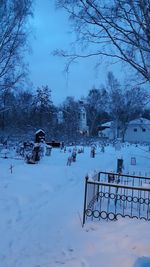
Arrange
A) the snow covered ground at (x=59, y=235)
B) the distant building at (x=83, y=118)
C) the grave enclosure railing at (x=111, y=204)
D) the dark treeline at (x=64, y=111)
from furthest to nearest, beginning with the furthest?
the distant building at (x=83, y=118) < the dark treeline at (x=64, y=111) < the grave enclosure railing at (x=111, y=204) < the snow covered ground at (x=59, y=235)

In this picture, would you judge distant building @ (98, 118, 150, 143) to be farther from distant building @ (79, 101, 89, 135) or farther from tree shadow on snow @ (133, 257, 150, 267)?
tree shadow on snow @ (133, 257, 150, 267)

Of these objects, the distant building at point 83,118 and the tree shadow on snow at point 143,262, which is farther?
the distant building at point 83,118

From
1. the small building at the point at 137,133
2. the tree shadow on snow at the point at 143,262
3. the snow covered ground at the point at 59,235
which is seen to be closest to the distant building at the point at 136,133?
the small building at the point at 137,133

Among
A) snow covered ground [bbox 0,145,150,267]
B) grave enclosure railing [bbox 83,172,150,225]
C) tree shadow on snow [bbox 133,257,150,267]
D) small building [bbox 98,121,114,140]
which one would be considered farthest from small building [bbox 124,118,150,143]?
tree shadow on snow [bbox 133,257,150,267]

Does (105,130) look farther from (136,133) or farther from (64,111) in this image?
(64,111)

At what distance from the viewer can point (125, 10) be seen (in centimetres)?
985

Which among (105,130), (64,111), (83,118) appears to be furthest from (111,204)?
(105,130)

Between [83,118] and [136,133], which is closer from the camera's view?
[136,133]

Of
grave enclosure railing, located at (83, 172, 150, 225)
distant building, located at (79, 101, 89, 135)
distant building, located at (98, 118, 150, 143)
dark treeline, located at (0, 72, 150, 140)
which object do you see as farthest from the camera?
distant building, located at (79, 101, 89, 135)

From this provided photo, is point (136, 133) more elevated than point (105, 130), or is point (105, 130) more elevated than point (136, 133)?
point (105, 130)

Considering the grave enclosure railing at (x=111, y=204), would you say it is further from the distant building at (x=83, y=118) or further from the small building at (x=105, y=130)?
the distant building at (x=83, y=118)

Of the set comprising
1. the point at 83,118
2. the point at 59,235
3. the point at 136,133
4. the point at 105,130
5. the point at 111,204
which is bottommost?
the point at 59,235

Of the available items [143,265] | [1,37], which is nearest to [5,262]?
[143,265]

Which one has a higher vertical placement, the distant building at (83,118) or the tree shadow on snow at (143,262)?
the distant building at (83,118)
